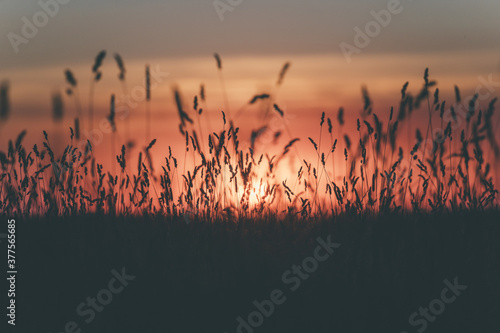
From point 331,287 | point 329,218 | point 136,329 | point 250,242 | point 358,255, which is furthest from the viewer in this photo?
point 329,218

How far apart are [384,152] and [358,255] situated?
1207 millimetres

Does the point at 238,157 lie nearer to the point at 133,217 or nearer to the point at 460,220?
the point at 133,217

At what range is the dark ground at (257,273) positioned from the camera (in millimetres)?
3033

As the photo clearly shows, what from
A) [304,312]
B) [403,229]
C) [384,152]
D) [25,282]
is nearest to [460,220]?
[403,229]

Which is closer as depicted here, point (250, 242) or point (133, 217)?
point (250, 242)

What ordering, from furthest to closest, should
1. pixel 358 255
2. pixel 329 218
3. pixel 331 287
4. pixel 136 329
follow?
pixel 329 218 < pixel 358 255 < pixel 331 287 < pixel 136 329

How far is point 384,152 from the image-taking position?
14.7 feet

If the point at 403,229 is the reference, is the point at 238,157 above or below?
above

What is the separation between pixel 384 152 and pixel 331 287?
59.0 inches

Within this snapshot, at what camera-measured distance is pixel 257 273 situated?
11.0 ft

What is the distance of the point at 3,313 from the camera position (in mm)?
3158

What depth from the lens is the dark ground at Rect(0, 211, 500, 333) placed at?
119 inches

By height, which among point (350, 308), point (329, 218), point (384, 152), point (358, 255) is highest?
point (384, 152)

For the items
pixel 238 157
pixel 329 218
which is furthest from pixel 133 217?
pixel 329 218
